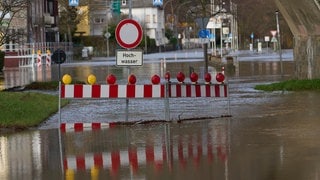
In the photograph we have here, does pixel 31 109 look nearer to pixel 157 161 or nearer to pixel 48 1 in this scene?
pixel 157 161

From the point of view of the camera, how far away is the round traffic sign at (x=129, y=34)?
15.4 metres

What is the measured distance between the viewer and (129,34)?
15.4m

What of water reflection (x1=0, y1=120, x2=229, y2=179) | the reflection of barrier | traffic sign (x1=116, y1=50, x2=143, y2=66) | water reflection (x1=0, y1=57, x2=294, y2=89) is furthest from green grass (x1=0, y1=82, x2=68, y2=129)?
water reflection (x1=0, y1=57, x2=294, y2=89)

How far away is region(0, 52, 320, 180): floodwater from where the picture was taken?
9.79 meters

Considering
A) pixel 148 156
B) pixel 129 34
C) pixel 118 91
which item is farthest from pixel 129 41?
pixel 148 156

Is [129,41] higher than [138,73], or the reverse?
[129,41]

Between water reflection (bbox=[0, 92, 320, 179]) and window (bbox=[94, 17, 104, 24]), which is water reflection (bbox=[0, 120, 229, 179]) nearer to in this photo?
water reflection (bbox=[0, 92, 320, 179])

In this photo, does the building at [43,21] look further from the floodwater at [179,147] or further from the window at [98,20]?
the floodwater at [179,147]

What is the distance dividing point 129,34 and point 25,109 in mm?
3646

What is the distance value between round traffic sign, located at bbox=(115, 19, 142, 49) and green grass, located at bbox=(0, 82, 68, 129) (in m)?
2.47

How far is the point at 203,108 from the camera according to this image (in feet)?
60.6

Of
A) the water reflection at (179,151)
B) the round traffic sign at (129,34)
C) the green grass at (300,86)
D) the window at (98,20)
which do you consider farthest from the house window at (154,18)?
the round traffic sign at (129,34)

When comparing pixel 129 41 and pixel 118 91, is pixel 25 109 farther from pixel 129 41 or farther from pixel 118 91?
pixel 129 41

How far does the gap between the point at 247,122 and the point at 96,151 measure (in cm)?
427
